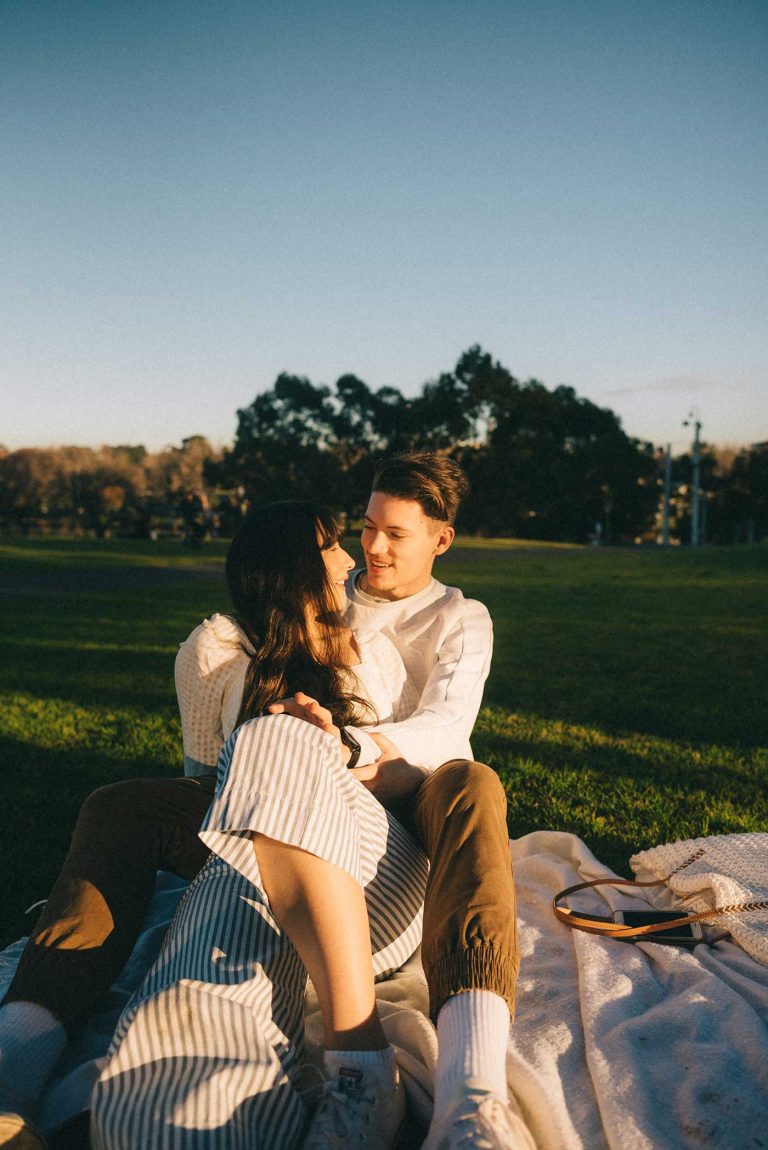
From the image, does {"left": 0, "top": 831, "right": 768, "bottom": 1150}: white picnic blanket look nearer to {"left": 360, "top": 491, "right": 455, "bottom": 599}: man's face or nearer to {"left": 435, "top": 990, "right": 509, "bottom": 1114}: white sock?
{"left": 435, "top": 990, "right": 509, "bottom": 1114}: white sock

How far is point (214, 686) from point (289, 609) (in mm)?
381

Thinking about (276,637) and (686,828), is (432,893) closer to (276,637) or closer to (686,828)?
(276,637)

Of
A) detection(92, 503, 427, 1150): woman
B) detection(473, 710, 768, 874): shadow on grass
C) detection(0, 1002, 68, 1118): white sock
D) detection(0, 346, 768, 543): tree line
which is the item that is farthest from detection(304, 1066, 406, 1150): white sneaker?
detection(0, 346, 768, 543): tree line

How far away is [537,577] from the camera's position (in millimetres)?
20281

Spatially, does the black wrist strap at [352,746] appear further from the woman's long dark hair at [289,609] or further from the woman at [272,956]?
the woman's long dark hair at [289,609]

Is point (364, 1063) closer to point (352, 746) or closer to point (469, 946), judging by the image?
point (469, 946)

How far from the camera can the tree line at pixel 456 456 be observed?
48062mm

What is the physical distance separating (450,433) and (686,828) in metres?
47.9

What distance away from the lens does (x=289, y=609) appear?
2.76 m

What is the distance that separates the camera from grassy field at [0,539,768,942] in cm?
442

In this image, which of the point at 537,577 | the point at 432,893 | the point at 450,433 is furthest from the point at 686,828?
the point at 450,433

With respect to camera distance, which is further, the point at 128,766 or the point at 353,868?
the point at 128,766

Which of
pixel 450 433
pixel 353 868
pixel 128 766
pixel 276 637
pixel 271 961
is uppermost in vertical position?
pixel 450 433

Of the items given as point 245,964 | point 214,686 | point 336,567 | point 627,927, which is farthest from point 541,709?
point 245,964
